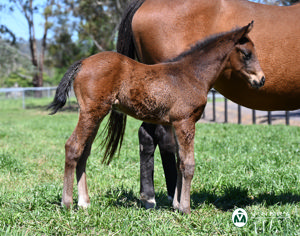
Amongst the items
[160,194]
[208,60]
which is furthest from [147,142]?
[208,60]

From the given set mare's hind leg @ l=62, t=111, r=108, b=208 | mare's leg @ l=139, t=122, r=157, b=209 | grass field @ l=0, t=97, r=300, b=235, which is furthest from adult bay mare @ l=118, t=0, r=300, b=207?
mare's hind leg @ l=62, t=111, r=108, b=208

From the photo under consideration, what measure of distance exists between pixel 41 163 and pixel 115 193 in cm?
237

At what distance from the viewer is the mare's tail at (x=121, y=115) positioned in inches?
139

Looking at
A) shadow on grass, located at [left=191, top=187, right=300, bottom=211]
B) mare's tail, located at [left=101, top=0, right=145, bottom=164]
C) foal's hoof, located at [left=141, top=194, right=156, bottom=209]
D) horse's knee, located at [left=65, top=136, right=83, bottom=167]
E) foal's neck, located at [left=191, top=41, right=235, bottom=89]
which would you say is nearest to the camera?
horse's knee, located at [left=65, top=136, right=83, bottom=167]

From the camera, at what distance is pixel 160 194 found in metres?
3.79

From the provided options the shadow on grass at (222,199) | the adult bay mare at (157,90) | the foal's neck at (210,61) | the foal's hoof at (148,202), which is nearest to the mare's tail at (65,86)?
the adult bay mare at (157,90)

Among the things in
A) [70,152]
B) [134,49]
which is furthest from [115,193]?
[134,49]

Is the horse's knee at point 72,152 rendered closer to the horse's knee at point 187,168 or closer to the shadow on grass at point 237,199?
the horse's knee at point 187,168

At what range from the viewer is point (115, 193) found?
347 centimetres

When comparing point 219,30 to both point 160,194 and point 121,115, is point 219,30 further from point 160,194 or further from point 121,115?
point 160,194

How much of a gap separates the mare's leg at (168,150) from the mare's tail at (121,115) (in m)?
0.41

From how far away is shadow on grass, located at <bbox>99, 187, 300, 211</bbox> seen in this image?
3366 millimetres

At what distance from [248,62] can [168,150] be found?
1231mm

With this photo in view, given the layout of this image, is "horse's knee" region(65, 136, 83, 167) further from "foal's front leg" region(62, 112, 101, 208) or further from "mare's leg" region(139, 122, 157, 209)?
"mare's leg" region(139, 122, 157, 209)
